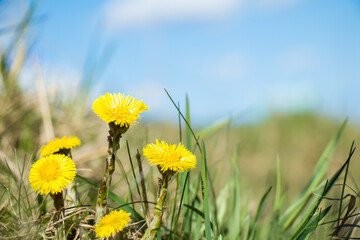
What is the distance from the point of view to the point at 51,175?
72 centimetres

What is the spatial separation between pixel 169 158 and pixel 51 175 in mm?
265

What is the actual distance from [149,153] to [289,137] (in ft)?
12.8

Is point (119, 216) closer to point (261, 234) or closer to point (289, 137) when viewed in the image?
point (261, 234)

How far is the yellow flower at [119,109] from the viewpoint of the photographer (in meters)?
0.72

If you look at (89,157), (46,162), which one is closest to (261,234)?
(46,162)

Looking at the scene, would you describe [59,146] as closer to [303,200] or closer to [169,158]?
[169,158]

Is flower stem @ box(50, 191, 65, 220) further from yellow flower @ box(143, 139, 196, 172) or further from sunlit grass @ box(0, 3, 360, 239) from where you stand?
yellow flower @ box(143, 139, 196, 172)

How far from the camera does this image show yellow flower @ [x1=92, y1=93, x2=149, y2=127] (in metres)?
0.72

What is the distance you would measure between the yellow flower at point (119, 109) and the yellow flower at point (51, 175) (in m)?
0.15

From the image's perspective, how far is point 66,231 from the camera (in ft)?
2.76

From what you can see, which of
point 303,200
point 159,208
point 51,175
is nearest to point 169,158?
point 159,208

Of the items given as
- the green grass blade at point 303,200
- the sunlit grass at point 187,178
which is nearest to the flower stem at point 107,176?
the sunlit grass at point 187,178

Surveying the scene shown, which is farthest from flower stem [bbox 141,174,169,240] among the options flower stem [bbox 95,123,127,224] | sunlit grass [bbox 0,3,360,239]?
flower stem [bbox 95,123,127,224]

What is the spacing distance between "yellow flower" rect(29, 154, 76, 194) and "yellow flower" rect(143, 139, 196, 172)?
0.60ft
